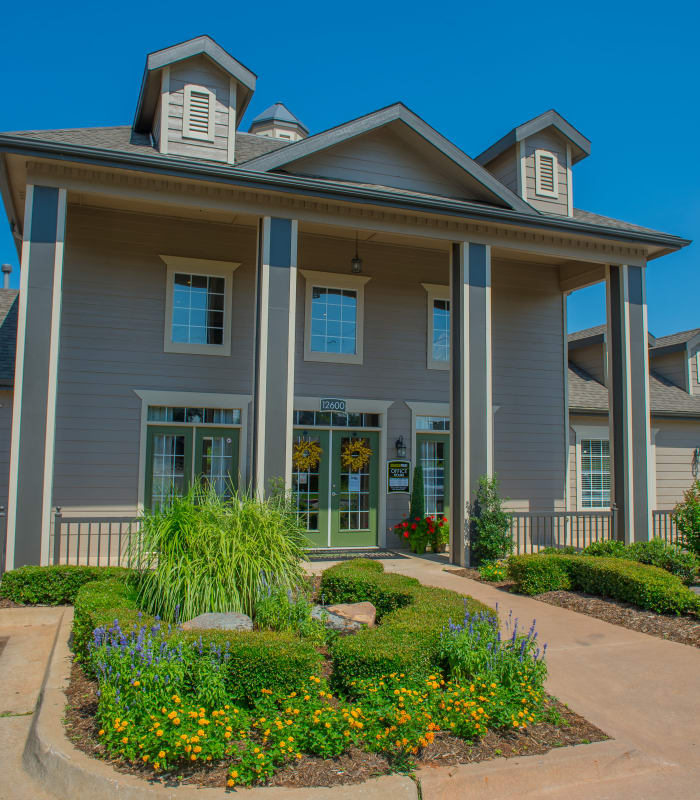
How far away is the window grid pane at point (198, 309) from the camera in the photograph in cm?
1161

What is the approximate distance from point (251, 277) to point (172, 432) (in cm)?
307

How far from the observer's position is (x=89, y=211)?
11062 millimetres

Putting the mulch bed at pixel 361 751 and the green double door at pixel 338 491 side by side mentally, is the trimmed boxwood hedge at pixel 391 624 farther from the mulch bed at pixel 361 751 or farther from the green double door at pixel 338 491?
the green double door at pixel 338 491

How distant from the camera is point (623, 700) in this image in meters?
4.82

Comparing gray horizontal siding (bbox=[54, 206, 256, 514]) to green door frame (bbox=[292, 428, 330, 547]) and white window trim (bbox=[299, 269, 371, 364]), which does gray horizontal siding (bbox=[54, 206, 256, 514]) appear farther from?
green door frame (bbox=[292, 428, 330, 547])

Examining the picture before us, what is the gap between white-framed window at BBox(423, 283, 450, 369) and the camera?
13180mm

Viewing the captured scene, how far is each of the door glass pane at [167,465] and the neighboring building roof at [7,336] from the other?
2.51m

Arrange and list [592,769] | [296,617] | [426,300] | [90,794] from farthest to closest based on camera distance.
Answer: [426,300] → [296,617] → [592,769] → [90,794]

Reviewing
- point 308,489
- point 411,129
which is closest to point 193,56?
point 411,129

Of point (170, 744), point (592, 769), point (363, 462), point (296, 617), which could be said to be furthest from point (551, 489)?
point (170, 744)

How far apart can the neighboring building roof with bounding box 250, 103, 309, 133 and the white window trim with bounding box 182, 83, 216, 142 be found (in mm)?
14410

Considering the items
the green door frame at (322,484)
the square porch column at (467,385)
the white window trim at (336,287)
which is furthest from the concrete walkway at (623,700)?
the white window trim at (336,287)

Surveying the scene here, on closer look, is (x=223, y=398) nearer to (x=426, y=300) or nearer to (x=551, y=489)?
(x=426, y=300)

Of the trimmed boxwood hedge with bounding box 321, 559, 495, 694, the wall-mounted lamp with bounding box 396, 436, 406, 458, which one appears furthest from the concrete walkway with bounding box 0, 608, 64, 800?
the wall-mounted lamp with bounding box 396, 436, 406, 458
